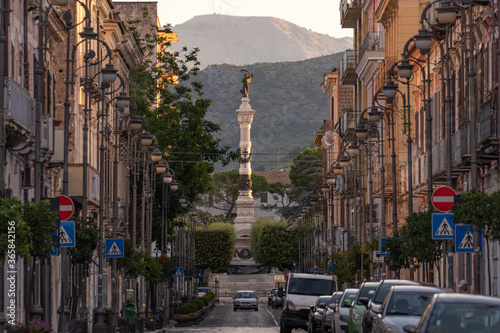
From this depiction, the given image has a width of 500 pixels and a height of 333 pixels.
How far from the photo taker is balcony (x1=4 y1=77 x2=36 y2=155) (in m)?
28.3

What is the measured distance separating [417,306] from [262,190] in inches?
6701

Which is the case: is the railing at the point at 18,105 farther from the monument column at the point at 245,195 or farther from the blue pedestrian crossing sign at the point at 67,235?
the monument column at the point at 245,195

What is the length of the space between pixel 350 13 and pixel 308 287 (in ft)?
124

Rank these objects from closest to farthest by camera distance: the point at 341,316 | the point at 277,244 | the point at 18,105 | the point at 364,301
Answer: the point at 364,301
the point at 341,316
the point at 18,105
the point at 277,244

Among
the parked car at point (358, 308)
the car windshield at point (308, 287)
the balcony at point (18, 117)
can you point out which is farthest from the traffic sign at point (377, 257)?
the parked car at point (358, 308)

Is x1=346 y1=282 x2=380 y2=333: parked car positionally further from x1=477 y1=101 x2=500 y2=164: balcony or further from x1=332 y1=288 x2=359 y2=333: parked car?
x1=477 y1=101 x2=500 y2=164: balcony

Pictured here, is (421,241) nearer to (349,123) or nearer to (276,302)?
(349,123)

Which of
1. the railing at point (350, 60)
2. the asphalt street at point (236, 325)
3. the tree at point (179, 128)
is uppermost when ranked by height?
the railing at point (350, 60)

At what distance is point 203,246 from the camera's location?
137 metres

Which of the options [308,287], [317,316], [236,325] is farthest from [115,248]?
[236,325]

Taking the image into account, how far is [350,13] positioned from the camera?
251 ft

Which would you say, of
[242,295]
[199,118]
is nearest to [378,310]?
[199,118]

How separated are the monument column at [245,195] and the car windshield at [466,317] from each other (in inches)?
4684

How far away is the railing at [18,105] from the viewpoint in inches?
1113
